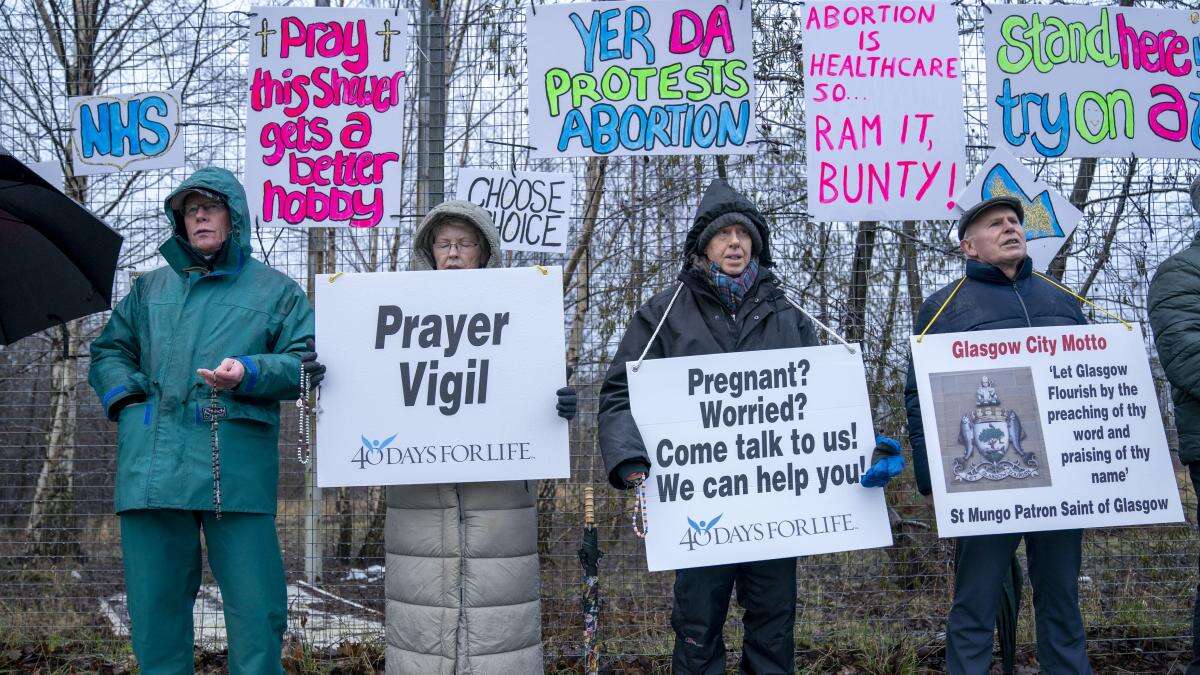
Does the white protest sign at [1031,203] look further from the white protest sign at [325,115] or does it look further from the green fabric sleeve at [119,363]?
the green fabric sleeve at [119,363]

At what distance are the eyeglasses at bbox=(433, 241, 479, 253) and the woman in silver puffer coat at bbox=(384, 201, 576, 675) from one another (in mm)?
734

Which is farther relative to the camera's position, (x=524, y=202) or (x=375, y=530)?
(x=375, y=530)

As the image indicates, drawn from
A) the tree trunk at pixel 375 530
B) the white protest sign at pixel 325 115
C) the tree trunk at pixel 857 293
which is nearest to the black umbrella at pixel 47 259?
the white protest sign at pixel 325 115

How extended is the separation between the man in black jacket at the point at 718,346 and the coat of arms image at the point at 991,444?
353 mm

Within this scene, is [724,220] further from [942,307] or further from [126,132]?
[126,132]

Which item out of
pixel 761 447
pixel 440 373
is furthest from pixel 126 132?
pixel 761 447

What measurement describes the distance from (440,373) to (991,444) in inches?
82.3

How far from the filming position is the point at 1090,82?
4.91 metres

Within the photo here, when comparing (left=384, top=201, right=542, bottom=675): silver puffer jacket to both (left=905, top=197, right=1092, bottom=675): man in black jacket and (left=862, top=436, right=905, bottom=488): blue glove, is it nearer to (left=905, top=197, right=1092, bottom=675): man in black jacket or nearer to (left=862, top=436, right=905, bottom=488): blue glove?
(left=862, top=436, right=905, bottom=488): blue glove

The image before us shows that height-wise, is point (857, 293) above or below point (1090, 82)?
below

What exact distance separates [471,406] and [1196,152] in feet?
14.0

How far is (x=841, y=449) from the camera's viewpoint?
130 inches

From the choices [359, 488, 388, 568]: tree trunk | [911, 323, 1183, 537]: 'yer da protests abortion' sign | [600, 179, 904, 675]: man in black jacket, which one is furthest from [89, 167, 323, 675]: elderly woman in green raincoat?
[359, 488, 388, 568]: tree trunk

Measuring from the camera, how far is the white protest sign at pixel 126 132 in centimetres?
484
